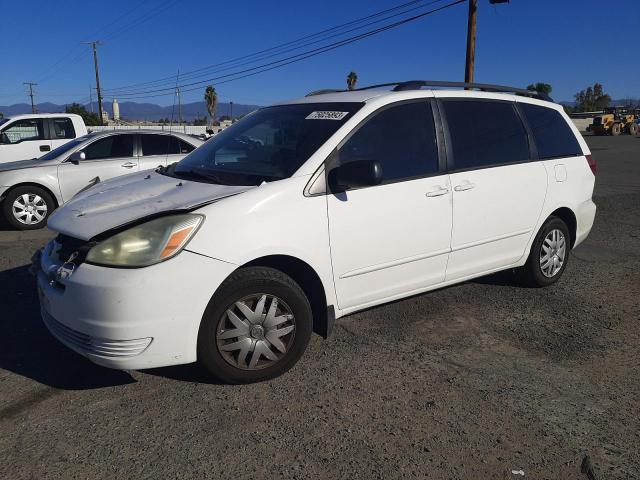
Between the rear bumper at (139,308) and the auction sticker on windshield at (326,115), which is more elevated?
the auction sticker on windshield at (326,115)

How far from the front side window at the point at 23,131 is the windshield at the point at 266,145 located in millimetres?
9251

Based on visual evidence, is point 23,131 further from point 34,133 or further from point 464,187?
point 464,187

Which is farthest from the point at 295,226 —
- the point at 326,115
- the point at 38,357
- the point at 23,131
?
the point at 23,131

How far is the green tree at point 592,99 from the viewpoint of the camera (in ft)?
295

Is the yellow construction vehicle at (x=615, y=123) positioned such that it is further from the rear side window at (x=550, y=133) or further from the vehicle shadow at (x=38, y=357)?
the vehicle shadow at (x=38, y=357)

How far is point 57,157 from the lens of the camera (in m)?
8.32

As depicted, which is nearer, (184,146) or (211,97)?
(184,146)

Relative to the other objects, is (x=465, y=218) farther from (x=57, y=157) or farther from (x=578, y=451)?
(x=57, y=157)

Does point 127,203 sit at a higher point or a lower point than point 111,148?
lower

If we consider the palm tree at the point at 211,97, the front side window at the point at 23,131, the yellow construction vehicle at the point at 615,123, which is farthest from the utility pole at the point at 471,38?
the palm tree at the point at 211,97

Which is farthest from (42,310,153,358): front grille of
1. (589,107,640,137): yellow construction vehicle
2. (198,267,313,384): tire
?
(589,107,640,137): yellow construction vehicle

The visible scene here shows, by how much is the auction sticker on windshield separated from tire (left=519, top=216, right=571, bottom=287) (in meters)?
2.26

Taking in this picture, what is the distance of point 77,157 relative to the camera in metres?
8.17

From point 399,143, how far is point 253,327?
165cm
